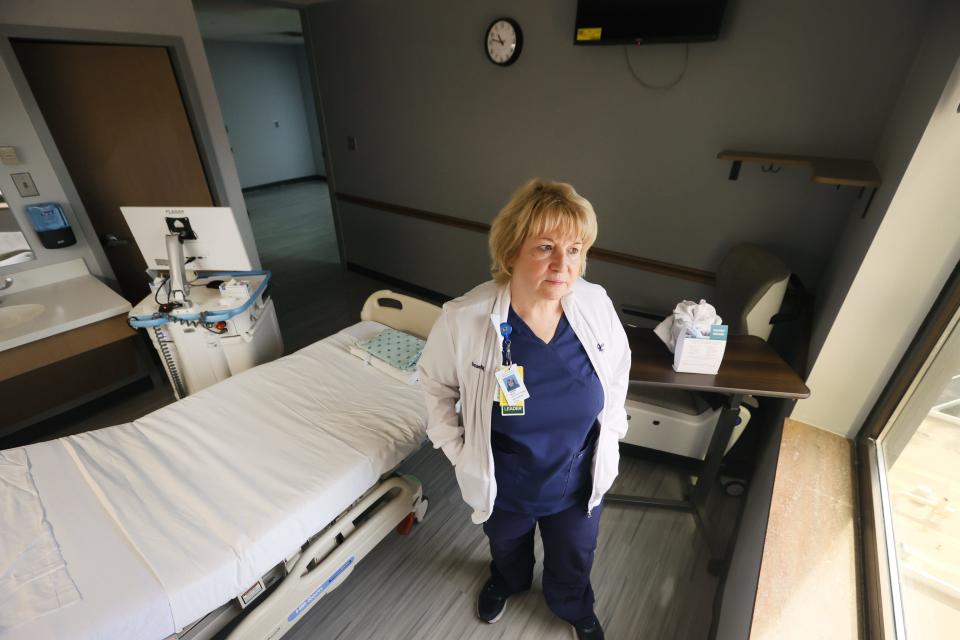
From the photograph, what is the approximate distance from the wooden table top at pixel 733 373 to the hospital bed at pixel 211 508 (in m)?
0.91

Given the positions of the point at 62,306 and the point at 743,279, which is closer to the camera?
the point at 743,279

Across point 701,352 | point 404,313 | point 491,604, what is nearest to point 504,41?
point 404,313

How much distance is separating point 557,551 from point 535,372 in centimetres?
71

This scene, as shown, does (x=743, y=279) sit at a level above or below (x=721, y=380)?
above

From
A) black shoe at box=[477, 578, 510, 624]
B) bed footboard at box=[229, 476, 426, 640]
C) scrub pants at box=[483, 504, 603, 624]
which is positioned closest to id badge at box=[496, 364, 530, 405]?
scrub pants at box=[483, 504, 603, 624]

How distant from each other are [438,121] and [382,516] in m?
2.79

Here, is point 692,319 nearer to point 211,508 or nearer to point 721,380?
point 721,380

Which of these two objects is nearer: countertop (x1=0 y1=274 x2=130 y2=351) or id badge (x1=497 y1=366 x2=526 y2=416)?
id badge (x1=497 y1=366 x2=526 y2=416)

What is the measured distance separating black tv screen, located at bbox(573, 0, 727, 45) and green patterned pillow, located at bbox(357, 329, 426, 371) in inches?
72.6

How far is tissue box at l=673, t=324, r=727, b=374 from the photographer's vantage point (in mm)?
1501

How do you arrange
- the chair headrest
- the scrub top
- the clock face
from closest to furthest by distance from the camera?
the scrub top, the chair headrest, the clock face

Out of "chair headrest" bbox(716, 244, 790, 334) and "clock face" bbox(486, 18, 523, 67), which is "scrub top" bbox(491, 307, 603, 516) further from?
"clock face" bbox(486, 18, 523, 67)

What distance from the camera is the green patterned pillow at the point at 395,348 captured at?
199 cm

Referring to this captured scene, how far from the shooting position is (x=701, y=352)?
5.00 ft
